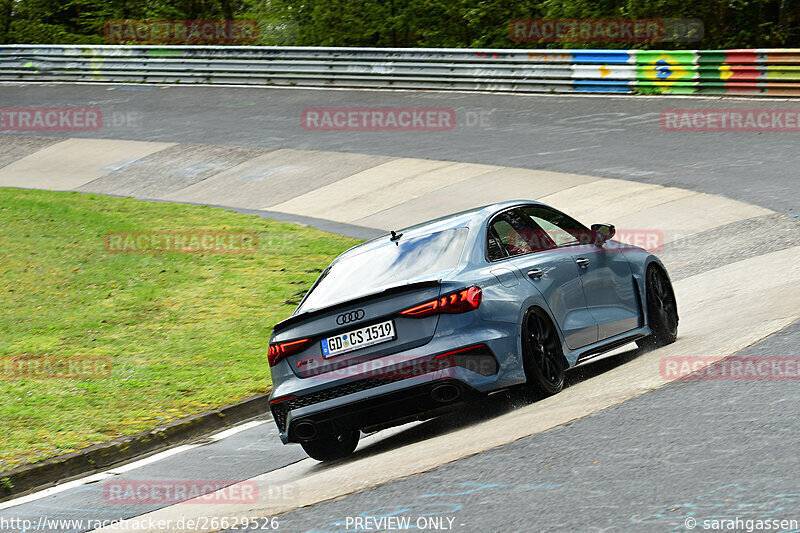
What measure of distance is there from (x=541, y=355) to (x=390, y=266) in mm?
1204

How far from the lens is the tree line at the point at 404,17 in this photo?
2698cm

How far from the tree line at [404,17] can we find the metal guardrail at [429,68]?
387 centimetres

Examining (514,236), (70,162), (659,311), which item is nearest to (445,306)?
(514,236)

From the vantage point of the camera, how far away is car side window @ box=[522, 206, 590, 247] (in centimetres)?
827

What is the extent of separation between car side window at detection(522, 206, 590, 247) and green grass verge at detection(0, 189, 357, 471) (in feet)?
9.79

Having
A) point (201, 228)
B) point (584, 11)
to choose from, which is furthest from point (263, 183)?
point (584, 11)

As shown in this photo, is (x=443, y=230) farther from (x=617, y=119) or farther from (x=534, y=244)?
(x=617, y=119)

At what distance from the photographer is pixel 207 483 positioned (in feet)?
23.3

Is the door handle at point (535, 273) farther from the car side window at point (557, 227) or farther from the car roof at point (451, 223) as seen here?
the car side window at point (557, 227)

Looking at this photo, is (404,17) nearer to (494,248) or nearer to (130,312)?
(130,312)

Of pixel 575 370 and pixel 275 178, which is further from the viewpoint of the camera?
pixel 275 178

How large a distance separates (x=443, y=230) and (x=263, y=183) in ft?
45.0

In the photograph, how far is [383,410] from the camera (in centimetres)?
Answer: 684

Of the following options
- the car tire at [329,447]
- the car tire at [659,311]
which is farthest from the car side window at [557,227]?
the car tire at [329,447]
